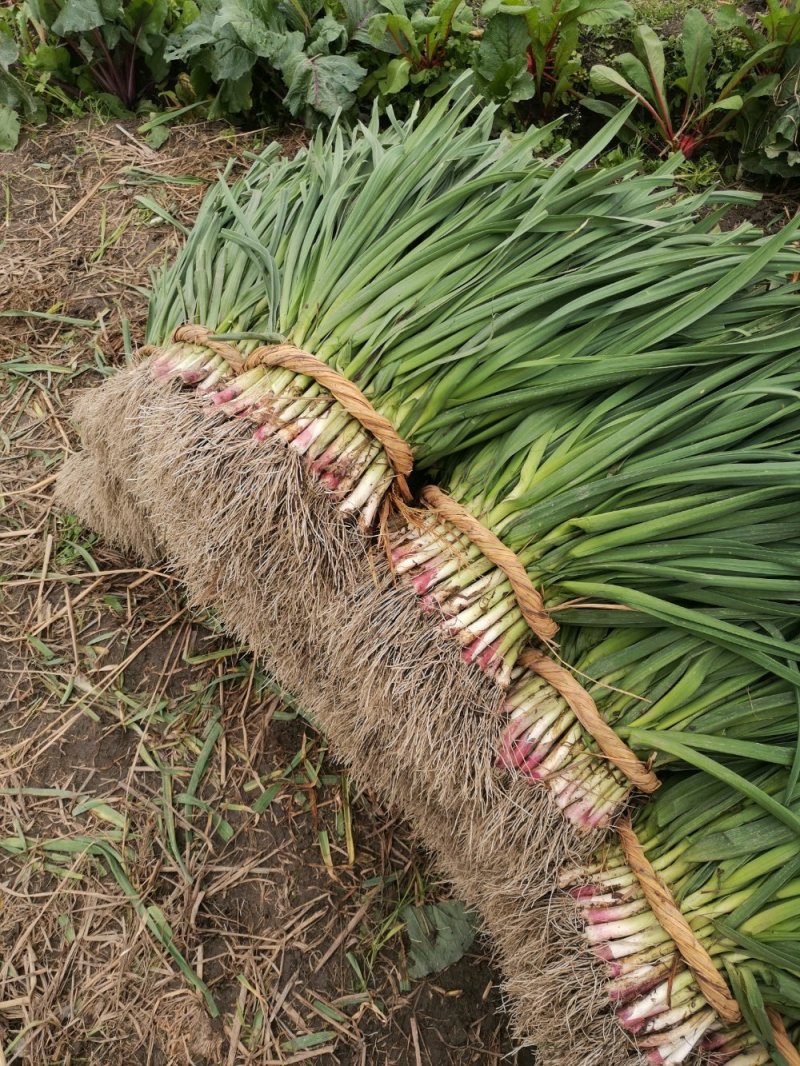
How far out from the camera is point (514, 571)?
1402mm

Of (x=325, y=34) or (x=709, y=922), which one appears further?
(x=325, y=34)

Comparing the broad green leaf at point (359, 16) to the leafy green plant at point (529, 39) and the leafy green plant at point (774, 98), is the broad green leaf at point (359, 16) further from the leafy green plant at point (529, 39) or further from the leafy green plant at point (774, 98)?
the leafy green plant at point (774, 98)

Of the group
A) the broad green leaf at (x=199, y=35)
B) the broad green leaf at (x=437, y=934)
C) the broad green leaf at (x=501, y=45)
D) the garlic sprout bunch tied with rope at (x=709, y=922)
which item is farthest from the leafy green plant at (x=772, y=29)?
the broad green leaf at (x=437, y=934)

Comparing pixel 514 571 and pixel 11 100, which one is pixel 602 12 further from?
pixel 514 571

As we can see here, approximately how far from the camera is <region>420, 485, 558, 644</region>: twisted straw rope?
4.59 feet

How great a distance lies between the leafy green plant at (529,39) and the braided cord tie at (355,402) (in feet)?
5.76

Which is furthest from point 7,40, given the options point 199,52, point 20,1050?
point 20,1050

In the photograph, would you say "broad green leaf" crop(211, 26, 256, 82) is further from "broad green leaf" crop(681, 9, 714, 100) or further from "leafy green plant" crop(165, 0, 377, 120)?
"broad green leaf" crop(681, 9, 714, 100)

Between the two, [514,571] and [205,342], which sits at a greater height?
[514,571]

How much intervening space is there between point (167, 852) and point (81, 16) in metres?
2.59

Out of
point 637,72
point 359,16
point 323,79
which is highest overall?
point 637,72

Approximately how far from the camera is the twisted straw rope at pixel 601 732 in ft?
4.37

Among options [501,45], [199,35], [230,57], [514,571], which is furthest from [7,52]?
[514,571]

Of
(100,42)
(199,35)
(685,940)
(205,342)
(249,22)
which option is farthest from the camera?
(100,42)
